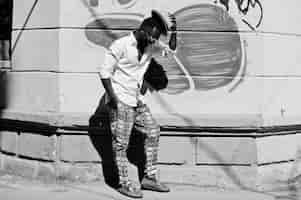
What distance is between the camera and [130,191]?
583 cm

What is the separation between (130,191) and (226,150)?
51.3 inches

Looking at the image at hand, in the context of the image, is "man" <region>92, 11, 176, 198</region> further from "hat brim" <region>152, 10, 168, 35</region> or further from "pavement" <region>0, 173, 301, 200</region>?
"pavement" <region>0, 173, 301, 200</region>

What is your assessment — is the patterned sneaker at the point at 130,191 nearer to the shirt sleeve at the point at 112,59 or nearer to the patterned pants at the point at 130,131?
the patterned pants at the point at 130,131

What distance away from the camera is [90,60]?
6.43 metres

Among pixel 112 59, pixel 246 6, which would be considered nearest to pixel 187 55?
pixel 246 6

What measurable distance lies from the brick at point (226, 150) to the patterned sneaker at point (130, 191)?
3.08 feet

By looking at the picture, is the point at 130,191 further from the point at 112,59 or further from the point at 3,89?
the point at 3,89

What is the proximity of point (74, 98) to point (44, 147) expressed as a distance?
732 millimetres

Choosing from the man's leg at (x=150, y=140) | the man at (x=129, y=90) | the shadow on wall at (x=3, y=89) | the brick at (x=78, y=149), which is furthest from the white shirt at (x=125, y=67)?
the shadow on wall at (x=3, y=89)

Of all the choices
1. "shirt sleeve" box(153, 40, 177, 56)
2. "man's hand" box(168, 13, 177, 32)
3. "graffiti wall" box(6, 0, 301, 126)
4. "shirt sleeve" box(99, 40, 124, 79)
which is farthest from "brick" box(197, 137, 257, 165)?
"shirt sleeve" box(99, 40, 124, 79)

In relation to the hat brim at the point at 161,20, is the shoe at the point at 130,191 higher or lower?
lower

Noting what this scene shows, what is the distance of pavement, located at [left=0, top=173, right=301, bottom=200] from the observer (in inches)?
231

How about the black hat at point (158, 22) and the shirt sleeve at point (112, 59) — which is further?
the black hat at point (158, 22)

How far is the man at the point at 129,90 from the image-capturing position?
18.7 ft
